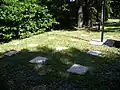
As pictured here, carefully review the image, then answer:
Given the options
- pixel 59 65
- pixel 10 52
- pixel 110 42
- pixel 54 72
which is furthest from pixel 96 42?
pixel 10 52

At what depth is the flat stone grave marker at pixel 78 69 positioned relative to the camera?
4739 millimetres

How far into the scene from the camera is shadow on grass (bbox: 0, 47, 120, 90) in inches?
164

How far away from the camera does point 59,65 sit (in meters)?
5.27

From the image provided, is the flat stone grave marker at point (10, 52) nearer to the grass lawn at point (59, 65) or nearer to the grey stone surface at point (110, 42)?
the grass lawn at point (59, 65)

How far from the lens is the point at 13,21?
7832 millimetres

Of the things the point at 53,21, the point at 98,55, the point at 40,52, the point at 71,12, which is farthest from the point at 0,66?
the point at 71,12

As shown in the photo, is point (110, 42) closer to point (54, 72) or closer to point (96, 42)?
point (96, 42)

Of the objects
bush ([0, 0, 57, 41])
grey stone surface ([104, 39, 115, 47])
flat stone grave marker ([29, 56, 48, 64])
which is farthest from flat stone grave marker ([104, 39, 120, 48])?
bush ([0, 0, 57, 41])

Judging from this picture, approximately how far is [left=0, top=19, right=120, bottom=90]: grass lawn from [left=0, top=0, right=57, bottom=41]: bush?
51 cm

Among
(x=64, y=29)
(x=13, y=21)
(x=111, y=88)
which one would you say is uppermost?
(x=13, y=21)

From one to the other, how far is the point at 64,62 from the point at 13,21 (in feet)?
11.2

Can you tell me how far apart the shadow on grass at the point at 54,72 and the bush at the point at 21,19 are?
5.99 feet

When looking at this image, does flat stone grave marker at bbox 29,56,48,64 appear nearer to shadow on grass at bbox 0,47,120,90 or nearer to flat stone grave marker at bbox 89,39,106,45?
shadow on grass at bbox 0,47,120,90

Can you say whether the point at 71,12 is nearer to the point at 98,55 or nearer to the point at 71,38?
the point at 71,38
